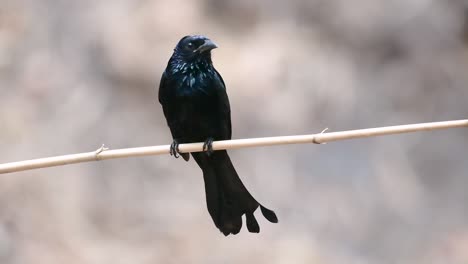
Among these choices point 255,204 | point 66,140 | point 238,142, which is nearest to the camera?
point 238,142

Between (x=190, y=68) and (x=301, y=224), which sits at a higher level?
(x=190, y=68)

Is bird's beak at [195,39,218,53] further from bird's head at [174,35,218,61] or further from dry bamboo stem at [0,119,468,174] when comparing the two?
dry bamboo stem at [0,119,468,174]

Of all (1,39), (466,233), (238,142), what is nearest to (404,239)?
(466,233)

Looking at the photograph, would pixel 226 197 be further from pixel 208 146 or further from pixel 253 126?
pixel 253 126

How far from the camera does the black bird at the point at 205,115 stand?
2383 mm

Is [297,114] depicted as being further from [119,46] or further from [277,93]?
[119,46]

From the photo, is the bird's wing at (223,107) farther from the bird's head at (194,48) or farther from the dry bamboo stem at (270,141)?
the dry bamboo stem at (270,141)

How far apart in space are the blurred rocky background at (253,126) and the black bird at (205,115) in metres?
1.04

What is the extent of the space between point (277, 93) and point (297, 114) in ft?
0.48

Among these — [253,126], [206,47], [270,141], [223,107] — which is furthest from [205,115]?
[253,126]

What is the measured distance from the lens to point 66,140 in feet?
11.3

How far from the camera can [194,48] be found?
2459 millimetres

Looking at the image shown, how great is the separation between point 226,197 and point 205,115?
0.28 metres

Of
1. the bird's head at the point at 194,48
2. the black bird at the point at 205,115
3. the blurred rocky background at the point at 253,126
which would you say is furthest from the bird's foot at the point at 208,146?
the blurred rocky background at the point at 253,126
